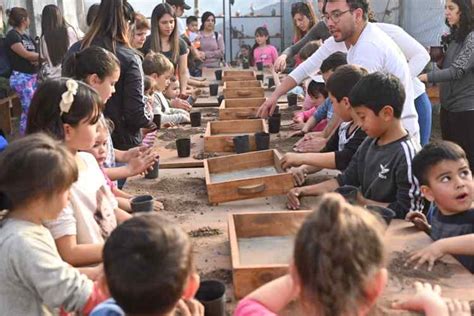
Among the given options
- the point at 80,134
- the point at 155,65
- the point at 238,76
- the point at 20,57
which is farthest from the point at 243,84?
the point at 80,134

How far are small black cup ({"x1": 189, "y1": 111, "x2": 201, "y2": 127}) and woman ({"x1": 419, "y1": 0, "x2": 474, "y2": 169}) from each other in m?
1.72

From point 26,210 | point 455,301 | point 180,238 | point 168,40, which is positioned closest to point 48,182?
point 26,210

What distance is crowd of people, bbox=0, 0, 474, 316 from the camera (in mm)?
1142

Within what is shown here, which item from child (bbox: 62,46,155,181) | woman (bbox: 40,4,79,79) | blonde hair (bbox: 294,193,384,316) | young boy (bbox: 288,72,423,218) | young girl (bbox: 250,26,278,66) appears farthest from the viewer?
young girl (bbox: 250,26,278,66)

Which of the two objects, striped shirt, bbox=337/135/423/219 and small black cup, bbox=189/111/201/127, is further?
small black cup, bbox=189/111/201/127

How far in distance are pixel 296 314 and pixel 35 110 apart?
113 cm

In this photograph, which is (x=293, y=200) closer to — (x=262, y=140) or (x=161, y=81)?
(x=262, y=140)

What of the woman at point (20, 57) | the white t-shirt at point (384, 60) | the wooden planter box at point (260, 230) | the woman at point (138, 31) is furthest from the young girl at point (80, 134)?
the woman at point (20, 57)

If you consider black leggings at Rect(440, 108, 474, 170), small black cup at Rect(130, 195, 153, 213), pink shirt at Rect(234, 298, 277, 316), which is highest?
pink shirt at Rect(234, 298, 277, 316)

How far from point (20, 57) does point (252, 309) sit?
651 cm

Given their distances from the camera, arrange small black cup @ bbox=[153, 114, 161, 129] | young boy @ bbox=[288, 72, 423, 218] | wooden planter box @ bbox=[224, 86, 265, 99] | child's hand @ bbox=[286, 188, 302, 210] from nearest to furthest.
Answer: young boy @ bbox=[288, 72, 423, 218] < child's hand @ bbox=[286, 188, 302, 210] < small black cup @ bbox=[153, 114, 161, 129] < wooden planter box @ bbox=[224, 86, 265, 99]

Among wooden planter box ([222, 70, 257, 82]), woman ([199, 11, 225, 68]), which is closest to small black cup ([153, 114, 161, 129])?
wooden planter box ([222, 70, 257, 82])

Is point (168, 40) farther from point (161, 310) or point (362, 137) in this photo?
point (161, 310)

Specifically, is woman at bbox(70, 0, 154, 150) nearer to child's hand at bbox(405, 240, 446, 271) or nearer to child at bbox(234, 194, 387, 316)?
child's hand at bbox(405, 240, 446, 271)
